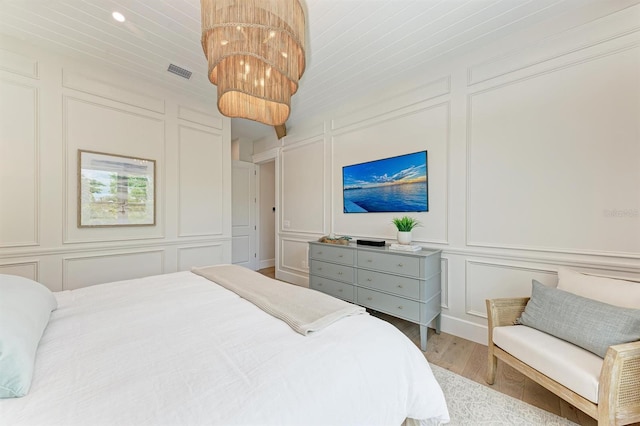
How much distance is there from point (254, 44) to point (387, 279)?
223 cm

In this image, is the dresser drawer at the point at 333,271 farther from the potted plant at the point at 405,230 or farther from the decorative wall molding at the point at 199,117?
the decorative wall molding at the point at 199,117

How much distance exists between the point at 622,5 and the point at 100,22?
13.4 feet

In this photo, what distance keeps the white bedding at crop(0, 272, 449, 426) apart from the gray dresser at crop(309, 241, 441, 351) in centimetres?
118

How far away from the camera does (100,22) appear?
2.11 m

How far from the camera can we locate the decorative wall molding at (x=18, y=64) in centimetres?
225

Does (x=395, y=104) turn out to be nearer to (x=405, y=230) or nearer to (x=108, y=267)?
(x=405, y=230)

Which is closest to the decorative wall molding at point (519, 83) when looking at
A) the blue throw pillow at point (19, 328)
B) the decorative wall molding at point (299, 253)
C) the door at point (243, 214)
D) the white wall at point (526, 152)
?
the white wall at point (526, 152)

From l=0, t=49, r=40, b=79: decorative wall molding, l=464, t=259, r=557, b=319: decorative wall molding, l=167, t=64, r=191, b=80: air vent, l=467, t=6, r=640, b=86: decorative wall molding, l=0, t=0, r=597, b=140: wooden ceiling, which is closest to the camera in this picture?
l=467, t=6, r=640, b=86: decorative wall molding

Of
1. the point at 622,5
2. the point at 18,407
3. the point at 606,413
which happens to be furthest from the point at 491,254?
the point at 18,407

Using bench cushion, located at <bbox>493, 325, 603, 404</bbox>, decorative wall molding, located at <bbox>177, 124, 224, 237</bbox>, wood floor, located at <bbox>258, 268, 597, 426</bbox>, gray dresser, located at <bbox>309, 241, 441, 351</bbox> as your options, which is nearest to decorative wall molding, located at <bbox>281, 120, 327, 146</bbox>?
decorative wall molding, located at <bbox>177, 124, 224, 237</bbox>

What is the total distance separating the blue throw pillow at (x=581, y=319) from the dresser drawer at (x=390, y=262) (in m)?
0.83

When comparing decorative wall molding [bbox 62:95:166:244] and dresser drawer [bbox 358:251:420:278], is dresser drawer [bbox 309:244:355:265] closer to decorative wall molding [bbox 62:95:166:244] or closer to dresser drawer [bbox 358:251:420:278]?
dresser drawer [bbox 358:251:420:278]

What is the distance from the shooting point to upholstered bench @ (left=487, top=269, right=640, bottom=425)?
3.84ft

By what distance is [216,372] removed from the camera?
85 centimetres
